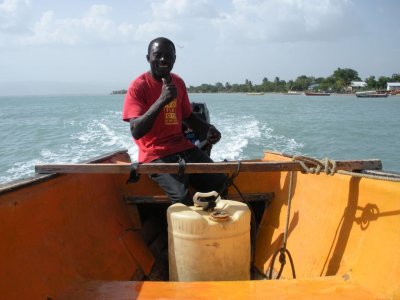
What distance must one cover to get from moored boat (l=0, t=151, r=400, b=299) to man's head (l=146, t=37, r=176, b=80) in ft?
3.10

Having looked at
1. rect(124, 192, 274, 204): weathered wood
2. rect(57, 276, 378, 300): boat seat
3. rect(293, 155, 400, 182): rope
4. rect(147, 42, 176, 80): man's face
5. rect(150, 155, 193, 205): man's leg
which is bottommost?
rect(57, 276, 378, 300): boat seat

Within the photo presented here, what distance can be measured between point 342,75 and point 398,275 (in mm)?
111167

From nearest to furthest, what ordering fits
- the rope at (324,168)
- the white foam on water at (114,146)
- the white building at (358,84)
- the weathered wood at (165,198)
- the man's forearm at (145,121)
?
the rope at (324,168)
the man's forearm at (145,121)
the weathered wood at (165,198)
the white foam on water at (114,146)
the white building at (358,84)

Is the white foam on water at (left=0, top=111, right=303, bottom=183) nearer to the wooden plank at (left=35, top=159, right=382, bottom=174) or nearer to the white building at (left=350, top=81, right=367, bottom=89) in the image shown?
the wooden plank at (left=35, top=159, right=382, bottom=174)

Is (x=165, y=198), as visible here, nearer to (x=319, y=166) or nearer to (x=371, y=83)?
(x=319, y=166)

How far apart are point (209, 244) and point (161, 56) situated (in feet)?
5.08

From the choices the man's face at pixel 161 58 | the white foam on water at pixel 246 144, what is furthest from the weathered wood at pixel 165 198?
the white foam on water at pixel 246 144

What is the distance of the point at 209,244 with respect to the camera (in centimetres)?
250

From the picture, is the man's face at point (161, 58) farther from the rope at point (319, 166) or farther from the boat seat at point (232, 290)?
the boat seat at point (232, 290)

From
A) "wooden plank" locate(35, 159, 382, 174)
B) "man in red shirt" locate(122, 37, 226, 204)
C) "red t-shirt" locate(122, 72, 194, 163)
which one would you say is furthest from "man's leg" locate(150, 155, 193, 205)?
"wooden plank" locate(35, 159, 382, 174)

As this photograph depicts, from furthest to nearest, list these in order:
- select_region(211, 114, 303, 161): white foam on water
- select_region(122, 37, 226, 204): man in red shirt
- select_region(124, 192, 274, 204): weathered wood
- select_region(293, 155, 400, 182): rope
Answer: select_region(211, 114, 303, 161): white foam on water → select_region(124, 192, 274, 204): weathered wood → select_region(122, 37, 226, 204): man in red shirt → select_region(293, 155, 400, 182): rope

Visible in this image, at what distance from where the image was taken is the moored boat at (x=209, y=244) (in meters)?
2.22

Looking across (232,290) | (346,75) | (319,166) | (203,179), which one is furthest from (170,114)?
(346,75)

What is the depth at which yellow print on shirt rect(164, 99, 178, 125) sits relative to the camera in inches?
134
